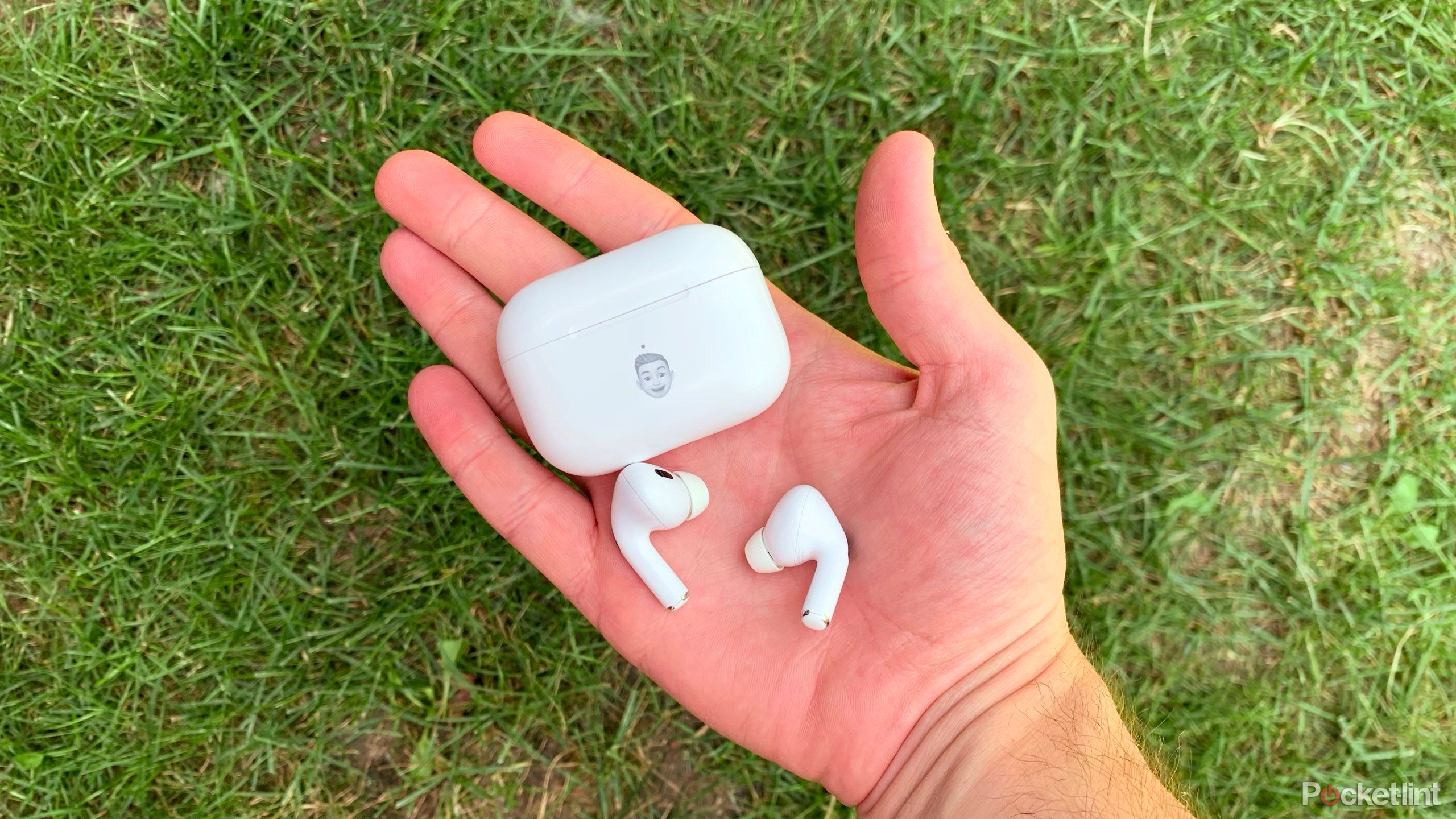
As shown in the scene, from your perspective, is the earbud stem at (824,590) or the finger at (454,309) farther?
the finger at (454,309)

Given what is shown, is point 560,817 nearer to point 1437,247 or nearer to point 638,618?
point 638,618

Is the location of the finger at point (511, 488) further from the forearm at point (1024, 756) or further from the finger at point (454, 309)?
the forearm at point (1024, 756)

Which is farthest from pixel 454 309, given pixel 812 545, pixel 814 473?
pixel 812 545

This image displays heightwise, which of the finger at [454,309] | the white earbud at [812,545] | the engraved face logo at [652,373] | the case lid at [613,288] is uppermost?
the case lid at [613,288]

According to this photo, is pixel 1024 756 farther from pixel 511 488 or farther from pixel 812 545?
pixel 511 488

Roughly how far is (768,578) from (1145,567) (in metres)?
1.46

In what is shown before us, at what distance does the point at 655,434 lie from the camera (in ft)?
7.91

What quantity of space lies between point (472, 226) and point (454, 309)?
0.23 meters

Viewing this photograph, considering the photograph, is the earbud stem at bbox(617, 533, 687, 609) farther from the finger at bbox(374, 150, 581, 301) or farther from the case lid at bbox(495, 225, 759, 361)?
the finger at bbox(374, 150, 581, 301)

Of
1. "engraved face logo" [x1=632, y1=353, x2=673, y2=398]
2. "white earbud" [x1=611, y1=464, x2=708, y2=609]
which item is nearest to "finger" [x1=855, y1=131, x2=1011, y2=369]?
"engraved face logo" [x1=632, y1=353, x2=673, y2=398]

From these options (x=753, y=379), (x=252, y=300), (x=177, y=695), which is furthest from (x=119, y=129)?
(x=753, y=379)

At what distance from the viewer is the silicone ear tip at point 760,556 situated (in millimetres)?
2371

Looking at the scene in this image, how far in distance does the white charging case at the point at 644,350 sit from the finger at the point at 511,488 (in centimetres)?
23

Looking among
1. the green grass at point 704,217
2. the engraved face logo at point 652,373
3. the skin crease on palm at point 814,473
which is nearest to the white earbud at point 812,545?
the skin crease on palm at point 814,473
